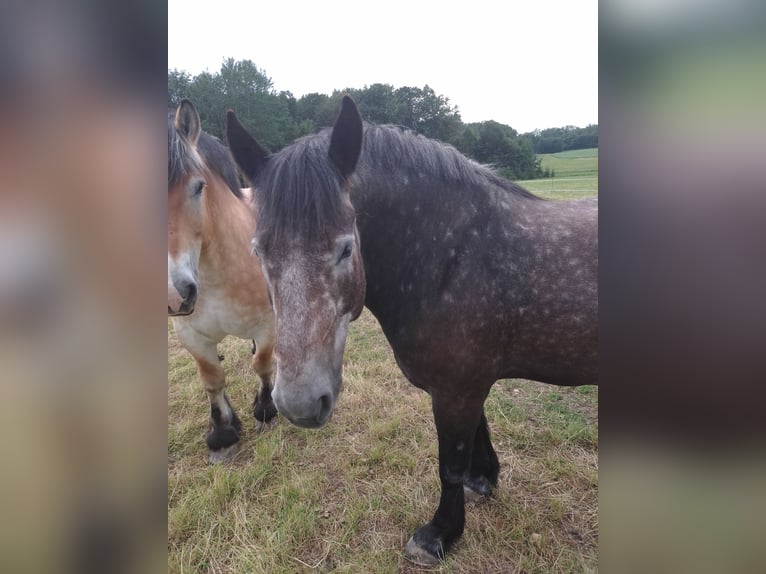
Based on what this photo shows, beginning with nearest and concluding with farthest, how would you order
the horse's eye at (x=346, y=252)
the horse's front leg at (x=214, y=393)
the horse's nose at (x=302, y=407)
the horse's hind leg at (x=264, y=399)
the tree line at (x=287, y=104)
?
the horse's nose at (x=302, y=407), the horse's eye at (x=346, y=252), the horse's front leg at (x=214, y=393), the horse's hind leg at (x=264, y=399), the tree line at (x=287, y=104)

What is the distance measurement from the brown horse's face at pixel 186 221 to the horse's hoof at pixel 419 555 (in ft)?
6.69

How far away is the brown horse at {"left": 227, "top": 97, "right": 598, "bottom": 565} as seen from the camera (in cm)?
174

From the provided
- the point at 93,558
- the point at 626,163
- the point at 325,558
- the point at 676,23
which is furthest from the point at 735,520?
the point at 325,558

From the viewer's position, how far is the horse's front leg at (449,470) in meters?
2.06

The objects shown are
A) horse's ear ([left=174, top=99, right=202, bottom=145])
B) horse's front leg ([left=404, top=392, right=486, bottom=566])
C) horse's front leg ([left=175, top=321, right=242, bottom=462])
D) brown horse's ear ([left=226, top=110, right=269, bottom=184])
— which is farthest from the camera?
horse's front leg ([left=175, top=321, right=242, bottom=462])

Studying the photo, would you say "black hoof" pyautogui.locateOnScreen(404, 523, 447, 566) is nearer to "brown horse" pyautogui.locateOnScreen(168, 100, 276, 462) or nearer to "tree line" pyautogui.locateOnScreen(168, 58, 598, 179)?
"brown horse" pyautogui.locateOnScreen(168, 100, 276, 462)

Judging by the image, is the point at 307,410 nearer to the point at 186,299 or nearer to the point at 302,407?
the point at 302,407

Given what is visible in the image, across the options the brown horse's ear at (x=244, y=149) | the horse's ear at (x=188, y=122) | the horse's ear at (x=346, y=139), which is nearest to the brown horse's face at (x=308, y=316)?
the horse's ear at (x=346, y=139)

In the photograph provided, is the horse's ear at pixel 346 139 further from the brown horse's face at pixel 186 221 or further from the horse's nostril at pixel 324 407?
the brown horse's face at pixel 186 221

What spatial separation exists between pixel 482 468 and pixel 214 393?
7.53ft

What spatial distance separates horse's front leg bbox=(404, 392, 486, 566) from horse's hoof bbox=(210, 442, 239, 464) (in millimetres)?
1719

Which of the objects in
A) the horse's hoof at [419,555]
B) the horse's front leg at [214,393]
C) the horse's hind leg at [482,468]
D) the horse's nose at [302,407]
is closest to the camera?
the horse's nose at [302,407]

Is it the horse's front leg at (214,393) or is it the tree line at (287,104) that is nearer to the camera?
the horse's front leg at (214,393)

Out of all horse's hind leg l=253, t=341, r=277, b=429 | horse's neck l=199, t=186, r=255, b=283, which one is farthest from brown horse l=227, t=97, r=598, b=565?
horse's hind leg l=253, t=341, r=277, b=429
